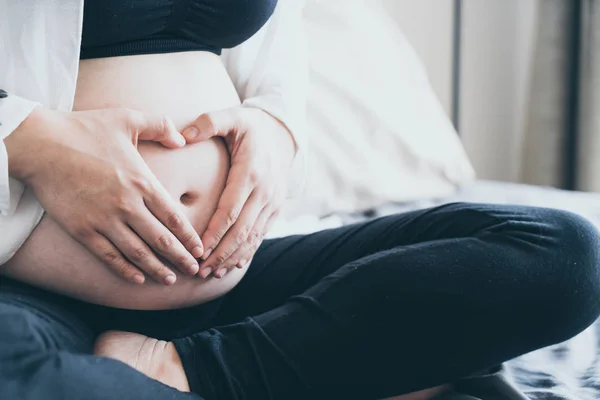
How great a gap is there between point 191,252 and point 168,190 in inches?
2.7

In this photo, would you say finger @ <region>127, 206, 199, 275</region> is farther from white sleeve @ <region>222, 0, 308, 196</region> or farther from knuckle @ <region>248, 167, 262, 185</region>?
white sleeve @ <region>222, 0, 308, 196</region>

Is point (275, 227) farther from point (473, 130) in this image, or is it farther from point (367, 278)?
point (473, 130)

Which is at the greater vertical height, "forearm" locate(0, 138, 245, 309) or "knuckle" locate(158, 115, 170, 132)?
"knuckle" locate(158, 115, 170, 132)

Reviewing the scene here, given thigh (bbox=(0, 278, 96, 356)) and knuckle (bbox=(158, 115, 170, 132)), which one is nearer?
thigh (bbox=(0, 278, 96, 356))

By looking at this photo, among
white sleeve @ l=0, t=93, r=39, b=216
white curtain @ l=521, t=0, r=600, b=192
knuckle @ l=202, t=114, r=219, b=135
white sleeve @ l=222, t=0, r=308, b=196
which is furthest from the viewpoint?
white curtain @ l=521, t=0, r=600, b=192

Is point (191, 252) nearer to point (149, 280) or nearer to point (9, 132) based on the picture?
point (149, 280)

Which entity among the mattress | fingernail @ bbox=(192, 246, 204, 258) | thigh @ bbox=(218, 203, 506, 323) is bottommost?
the mattress

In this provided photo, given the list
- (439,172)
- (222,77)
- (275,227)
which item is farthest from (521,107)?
(222,77)

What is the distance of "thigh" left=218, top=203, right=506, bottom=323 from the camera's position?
764mm

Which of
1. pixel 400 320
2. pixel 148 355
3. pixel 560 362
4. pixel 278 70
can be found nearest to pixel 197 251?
pixel 148 355

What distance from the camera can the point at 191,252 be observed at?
2.27 feet

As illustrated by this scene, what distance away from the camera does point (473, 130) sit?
6.98ft

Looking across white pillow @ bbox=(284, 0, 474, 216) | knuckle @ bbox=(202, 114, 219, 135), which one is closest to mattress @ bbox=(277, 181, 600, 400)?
white pillow @ bbox=(284, 0, 474, 216)

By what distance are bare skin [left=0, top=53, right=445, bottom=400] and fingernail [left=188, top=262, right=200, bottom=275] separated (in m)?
0.02
